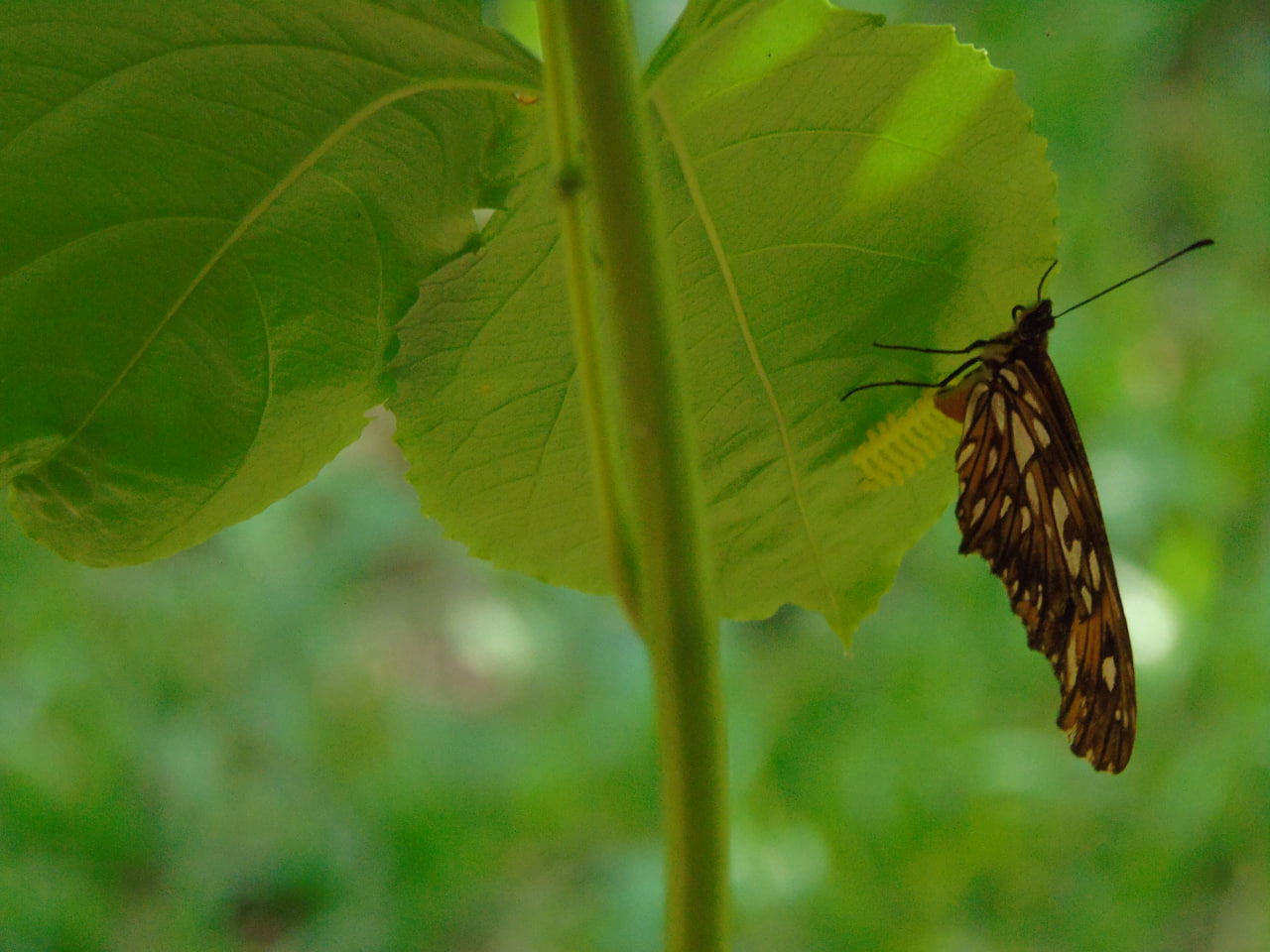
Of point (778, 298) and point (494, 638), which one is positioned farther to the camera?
point (494, 638)

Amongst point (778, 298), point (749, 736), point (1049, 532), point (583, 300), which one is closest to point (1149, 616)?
point (749, 736)

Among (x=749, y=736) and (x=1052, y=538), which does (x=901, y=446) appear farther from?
(x=749, y=736)

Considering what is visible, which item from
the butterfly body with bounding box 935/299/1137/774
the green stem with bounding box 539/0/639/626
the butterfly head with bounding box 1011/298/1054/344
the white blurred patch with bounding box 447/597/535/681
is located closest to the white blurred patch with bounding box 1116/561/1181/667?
the white blurred patch with bounding box 447/597/535/681

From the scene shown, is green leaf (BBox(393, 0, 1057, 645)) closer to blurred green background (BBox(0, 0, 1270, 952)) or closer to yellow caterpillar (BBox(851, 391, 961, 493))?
yellow caterpillar (BBox(851, 391, 961, 493))

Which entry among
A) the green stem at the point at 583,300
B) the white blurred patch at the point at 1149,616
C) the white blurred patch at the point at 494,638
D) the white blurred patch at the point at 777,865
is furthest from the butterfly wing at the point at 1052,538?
the white blurred patch at the point at 494,638

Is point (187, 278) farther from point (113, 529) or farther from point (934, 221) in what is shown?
point (934, 221)

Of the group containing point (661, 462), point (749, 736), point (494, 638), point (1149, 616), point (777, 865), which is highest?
point (494, 638)

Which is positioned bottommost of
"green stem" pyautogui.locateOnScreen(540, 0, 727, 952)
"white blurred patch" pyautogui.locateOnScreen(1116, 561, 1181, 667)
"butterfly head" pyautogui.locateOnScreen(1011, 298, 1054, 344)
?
"green stem" pyautogui.locateOnScreen(540, 0, 727, 952)
